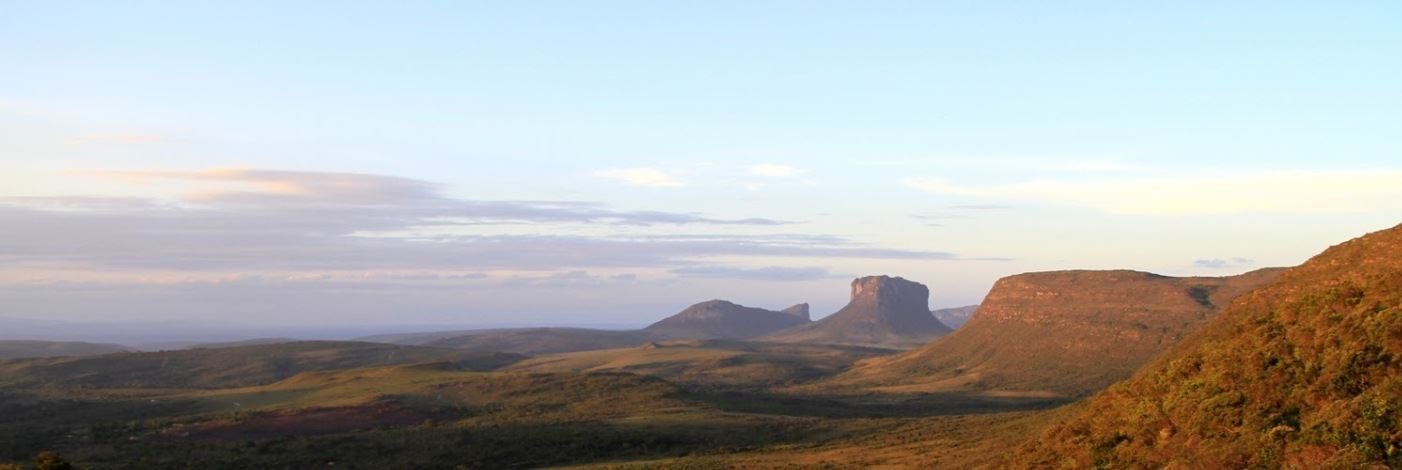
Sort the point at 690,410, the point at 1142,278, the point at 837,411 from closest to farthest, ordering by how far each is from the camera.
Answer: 1. the point at 690,410
2. the point at 837,411
3. the point at 1142,278

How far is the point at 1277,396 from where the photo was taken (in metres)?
32.1

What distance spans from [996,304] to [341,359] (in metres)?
107

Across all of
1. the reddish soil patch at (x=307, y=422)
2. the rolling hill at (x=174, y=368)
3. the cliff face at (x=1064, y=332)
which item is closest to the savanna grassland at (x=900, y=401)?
the reddish soil patch at (x=307, y=422)

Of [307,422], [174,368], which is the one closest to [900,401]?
[307,422]

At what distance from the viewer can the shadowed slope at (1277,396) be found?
1143 inches

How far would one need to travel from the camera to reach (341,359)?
637ft

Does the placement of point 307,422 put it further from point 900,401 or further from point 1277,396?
point 1277,396

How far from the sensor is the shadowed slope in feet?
95.2

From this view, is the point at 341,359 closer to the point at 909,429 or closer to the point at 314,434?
the point at 314,434

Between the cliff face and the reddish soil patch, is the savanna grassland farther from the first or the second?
the cliff face

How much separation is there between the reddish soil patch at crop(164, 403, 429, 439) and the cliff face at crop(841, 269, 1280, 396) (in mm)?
67565

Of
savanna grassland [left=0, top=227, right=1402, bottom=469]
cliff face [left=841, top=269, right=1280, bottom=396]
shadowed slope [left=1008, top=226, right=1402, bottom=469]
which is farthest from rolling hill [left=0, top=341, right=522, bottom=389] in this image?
shadowed slope [left=1008, top=226, right=1402, bottom=469]

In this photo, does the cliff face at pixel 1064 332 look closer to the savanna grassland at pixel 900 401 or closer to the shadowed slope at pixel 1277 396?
the savanna grassland at pixel 900 401

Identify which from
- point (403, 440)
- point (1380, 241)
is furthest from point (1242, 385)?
point (403, 440)
